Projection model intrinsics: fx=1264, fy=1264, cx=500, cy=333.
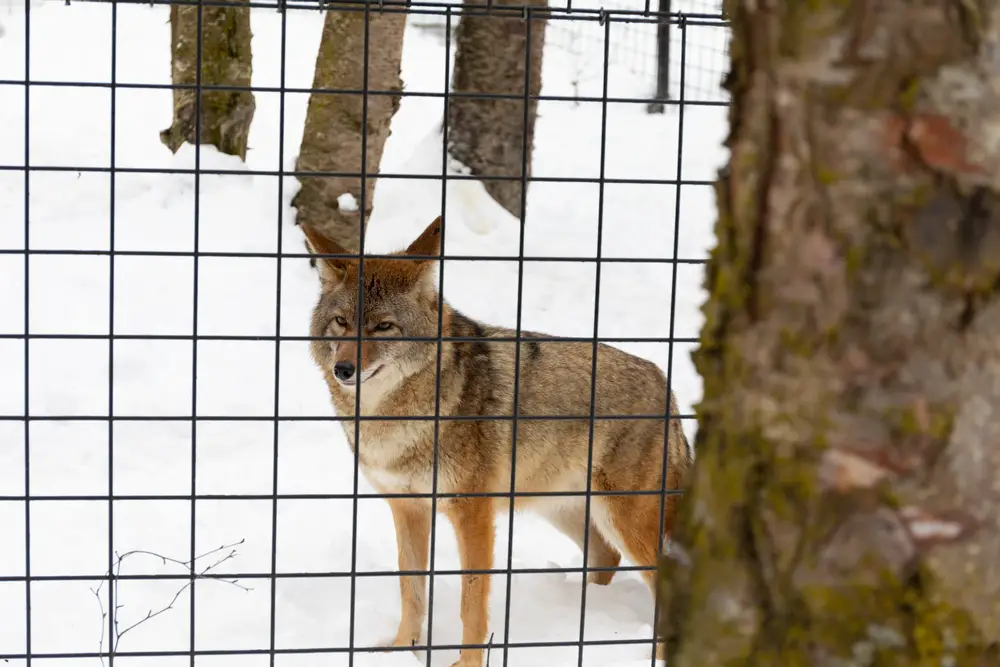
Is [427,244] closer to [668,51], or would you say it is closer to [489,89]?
[489,89]

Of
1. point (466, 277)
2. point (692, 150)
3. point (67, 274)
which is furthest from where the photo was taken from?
point (692, 150)

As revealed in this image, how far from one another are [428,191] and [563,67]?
752 cm

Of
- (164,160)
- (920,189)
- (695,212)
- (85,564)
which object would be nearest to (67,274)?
(164,160)

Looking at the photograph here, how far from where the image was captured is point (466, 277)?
28.1ft

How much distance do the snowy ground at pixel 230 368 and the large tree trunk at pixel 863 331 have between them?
2.15m

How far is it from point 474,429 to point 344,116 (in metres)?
3.57

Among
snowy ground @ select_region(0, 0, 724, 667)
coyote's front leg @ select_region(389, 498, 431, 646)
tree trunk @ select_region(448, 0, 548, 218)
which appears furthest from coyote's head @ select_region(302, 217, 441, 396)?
tree trunk @ select_region(448, 0, 548, 218)

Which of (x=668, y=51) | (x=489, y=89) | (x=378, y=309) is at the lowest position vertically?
(x=378, y=309)

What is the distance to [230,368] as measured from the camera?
733 centimetres

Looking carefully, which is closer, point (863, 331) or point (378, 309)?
point (863, 331)

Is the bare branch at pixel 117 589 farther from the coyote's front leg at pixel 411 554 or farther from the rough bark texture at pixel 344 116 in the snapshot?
the rough bark texture at pixel 344 116

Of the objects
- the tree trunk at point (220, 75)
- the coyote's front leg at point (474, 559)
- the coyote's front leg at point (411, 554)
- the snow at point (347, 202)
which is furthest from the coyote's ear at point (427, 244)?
the tree trunk at point (220, 75)

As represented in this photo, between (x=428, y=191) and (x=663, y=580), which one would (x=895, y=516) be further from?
(x=428, y=191)

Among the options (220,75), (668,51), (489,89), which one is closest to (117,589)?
(220,75)
